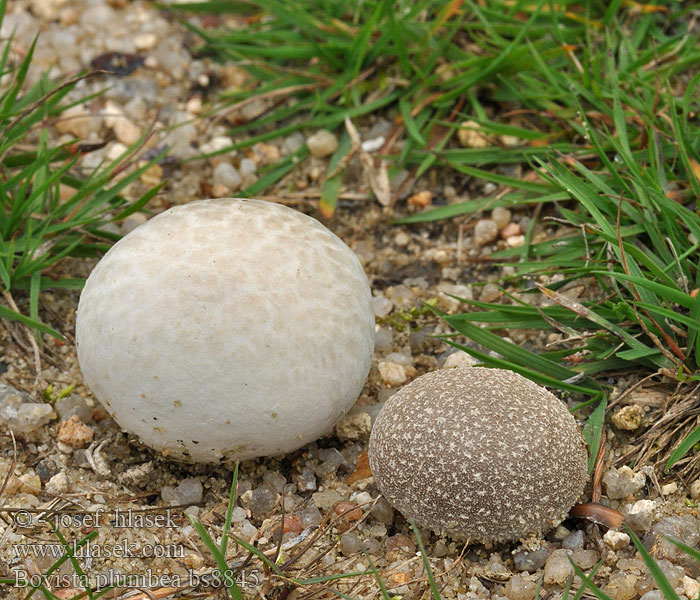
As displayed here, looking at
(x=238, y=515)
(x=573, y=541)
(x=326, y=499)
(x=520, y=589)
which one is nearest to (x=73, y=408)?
(x=238, y=515)

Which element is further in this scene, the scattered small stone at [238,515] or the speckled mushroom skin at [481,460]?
the scattered small stone at [238,515]

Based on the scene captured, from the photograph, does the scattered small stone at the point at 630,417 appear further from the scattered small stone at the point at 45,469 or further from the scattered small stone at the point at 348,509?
→ the scattered small stone at the point at 45,469

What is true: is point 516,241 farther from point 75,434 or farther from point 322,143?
point 75,434

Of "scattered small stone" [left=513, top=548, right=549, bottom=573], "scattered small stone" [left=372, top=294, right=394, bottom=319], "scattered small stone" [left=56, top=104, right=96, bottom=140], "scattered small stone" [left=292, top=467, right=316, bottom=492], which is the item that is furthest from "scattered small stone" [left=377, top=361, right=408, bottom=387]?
"scattered small stone" [left=56, top=104, right=96, bottom=140]

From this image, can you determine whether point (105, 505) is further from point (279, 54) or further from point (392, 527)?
point (279, 54)

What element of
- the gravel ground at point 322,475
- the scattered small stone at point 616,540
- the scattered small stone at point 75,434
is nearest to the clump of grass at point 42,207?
the gravel ground at point 322,475

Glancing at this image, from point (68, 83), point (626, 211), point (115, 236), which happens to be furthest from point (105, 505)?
point (626, 211)
